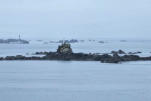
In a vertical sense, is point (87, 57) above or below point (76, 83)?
above

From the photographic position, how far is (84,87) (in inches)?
1020

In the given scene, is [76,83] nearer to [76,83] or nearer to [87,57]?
[76,83]

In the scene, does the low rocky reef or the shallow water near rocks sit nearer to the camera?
the shallow water near rocks

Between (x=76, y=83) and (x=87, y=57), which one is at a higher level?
(x=87, y=57)

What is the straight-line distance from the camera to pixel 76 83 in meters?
28.0

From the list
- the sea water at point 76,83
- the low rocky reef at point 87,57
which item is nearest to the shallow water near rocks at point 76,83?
the sea water at point 76,83

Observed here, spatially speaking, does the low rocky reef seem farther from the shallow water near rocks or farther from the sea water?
the shallow water near rocks

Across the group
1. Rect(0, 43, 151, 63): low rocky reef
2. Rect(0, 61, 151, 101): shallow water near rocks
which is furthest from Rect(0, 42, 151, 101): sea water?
Rect(0, 43, 151, 63): low rocky reef

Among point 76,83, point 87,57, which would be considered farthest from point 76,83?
point 87,57

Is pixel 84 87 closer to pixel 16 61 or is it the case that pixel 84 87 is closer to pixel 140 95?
pixel 140 95

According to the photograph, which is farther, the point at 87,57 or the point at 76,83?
the point at 87,57

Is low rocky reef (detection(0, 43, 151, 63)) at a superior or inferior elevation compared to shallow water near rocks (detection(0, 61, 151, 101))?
superior

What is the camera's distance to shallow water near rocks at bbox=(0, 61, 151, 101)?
22.5 meters

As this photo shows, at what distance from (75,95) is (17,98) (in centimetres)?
294
